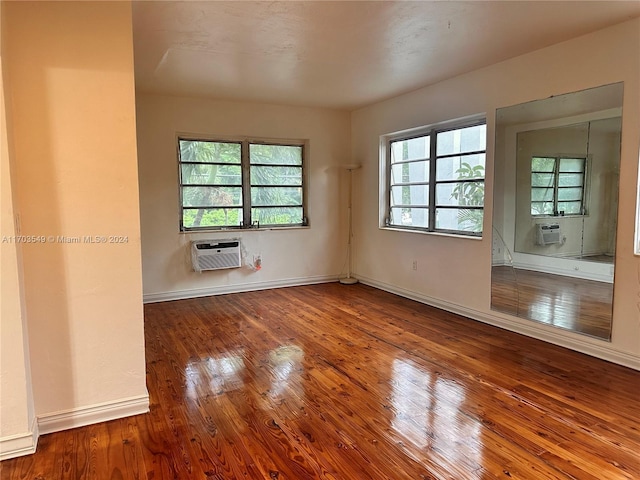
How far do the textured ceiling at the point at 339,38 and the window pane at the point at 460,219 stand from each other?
143cm

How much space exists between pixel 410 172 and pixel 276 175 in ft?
6.10

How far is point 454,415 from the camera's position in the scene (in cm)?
249

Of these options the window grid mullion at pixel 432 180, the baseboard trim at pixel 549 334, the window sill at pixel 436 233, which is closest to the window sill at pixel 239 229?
the window sill at pixel 436 233

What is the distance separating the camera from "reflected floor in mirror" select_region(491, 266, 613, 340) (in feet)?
11.0

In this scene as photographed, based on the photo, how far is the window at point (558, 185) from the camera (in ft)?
11.5

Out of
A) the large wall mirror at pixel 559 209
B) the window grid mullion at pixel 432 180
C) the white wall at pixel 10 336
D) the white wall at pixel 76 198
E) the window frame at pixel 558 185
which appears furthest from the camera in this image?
the window grid mullion at pixel 432 180

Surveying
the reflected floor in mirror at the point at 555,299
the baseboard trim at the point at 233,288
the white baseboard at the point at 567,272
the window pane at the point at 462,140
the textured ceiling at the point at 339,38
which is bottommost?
the baseboard trim at the point at 233,288

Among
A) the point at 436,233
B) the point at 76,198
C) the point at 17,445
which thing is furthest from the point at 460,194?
the point at 17,445

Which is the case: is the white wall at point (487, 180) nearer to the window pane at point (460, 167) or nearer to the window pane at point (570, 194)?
the window pane at point (460, 167)

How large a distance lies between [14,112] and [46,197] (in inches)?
17.6

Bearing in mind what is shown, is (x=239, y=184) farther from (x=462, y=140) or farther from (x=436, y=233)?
(x=462, y=140)

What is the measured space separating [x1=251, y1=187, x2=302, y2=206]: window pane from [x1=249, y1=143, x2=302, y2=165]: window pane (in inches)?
14.7

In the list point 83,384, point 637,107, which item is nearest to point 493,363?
point 637,107

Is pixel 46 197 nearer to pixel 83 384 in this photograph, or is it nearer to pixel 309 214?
pixel 83 384
